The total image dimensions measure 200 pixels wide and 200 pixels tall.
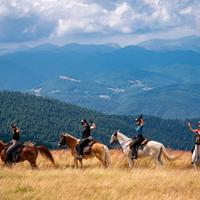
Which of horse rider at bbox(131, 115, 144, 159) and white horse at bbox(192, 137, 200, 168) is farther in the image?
horse rider at bbox(131, 115, 144, 159)

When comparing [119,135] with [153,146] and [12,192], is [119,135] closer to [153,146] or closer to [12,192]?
[153,146]

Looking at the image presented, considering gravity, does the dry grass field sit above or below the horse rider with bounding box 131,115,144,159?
Answer: below

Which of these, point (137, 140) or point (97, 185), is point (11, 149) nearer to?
point (137, 140)

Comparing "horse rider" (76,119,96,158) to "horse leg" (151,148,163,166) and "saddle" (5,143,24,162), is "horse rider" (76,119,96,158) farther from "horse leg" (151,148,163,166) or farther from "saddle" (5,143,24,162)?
"horse leg" (151,148,163,166)

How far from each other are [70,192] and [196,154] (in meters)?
8.83

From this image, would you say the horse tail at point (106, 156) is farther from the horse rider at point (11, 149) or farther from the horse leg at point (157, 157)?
the horse rider at point (11, 149)

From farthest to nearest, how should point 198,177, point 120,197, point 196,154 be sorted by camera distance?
1. point 196,154
2. point 198,177
3. point 120,197

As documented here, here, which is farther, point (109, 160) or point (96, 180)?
point (109, 160)

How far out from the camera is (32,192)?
13.8m

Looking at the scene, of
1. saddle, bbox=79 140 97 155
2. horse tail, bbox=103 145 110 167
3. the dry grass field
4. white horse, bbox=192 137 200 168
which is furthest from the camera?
saddle, bbox=79 140 97 155

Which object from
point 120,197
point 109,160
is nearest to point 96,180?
point 120,197

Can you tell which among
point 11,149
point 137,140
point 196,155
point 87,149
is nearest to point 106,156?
point 87,149

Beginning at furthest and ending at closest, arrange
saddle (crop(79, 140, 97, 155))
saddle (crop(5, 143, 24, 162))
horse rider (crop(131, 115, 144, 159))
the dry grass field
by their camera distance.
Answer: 1. saddle (crop(79, 140, 97, 155))
2. horse rider (crop(131, 115, 144, 159))
3. saddle (crop(5, 143, 24, 162))
4. the dry grass field

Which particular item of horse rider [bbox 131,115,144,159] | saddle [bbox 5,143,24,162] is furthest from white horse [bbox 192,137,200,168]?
saddle [bbox 5,143,24,162]
